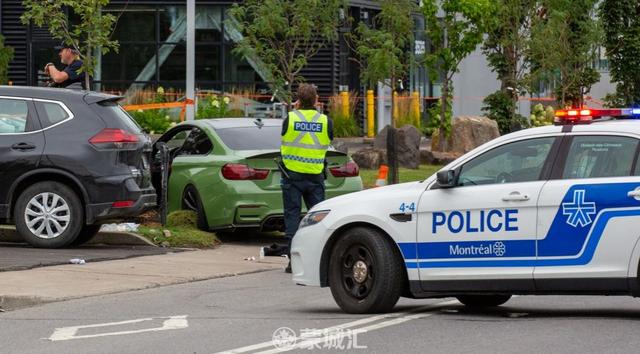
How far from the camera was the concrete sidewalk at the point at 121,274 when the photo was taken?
12.7m

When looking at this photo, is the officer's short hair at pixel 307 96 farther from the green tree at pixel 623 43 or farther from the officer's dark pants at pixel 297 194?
the green tree at pixel 623 43

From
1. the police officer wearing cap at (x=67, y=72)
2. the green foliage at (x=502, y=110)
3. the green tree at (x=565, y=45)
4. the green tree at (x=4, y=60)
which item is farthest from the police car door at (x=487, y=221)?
the green tree at (x=4, y=60)

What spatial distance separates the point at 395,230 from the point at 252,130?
7.30 metres

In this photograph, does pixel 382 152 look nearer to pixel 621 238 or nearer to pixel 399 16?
pixel 399 16

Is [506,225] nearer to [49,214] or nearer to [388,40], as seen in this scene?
[49,214]

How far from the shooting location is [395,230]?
11094 millimetres

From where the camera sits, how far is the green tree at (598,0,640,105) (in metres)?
33.8

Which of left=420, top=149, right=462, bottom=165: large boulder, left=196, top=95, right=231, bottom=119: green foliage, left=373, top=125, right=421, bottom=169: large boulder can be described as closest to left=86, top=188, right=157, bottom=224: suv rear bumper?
left=373, top=125, right=421, bottom=169: large boulder

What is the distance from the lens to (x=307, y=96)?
47.3 ft

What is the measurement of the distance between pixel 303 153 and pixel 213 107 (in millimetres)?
17129

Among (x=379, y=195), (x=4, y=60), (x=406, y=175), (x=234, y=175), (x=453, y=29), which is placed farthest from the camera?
(x=4, y=60)

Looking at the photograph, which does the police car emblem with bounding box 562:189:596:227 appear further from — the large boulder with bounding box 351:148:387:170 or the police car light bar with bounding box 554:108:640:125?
the large boulder with bounding box 351:148:387:170

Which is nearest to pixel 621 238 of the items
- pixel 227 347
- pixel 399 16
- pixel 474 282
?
pixel 474 282

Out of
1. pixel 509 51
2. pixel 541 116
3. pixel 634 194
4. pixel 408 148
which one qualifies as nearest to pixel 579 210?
pixel 634 194
